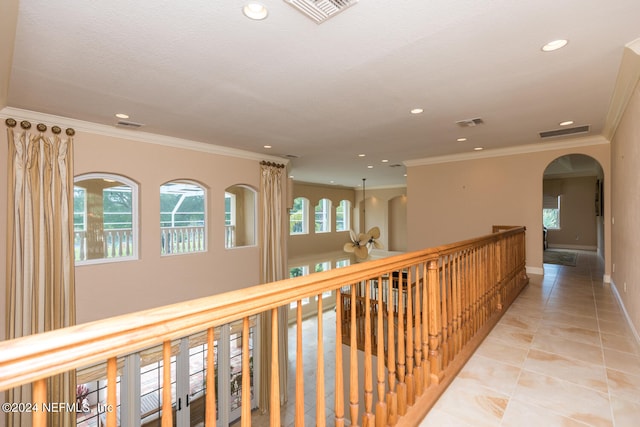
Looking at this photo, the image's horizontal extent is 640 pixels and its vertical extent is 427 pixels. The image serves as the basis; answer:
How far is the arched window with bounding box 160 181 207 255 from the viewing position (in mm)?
5176

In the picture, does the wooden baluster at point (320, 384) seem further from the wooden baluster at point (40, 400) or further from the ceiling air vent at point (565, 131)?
the ceiling air vent at point (565, 131)

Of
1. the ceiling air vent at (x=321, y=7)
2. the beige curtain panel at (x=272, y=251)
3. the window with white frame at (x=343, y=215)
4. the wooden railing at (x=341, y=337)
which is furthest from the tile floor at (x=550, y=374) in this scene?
the window with white frame at (x=343, y=215)

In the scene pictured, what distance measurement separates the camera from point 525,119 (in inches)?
157

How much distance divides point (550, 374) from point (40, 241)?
203 inches

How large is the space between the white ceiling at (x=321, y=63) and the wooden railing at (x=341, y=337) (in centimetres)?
148

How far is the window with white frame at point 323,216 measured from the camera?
1210cm

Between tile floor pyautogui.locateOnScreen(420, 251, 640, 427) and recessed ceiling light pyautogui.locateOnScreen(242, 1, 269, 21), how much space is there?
254cm

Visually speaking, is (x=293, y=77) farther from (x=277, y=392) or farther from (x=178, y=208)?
(x=178, y=208)

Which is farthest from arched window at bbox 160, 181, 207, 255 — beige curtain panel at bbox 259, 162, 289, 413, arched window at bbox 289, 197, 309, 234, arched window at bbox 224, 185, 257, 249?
arched window at bbox 289, 197, 309, 234

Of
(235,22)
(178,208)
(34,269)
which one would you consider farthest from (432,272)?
(178,208)

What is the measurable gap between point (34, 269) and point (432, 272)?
171 inches

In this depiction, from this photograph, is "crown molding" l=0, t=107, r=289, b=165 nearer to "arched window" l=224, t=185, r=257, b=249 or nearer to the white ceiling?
the white ceiling

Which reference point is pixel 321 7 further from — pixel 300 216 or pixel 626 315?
pixel 300 216

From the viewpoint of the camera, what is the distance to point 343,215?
1340cm
